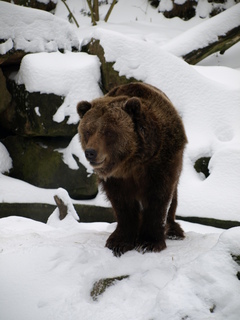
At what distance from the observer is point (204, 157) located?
698cm

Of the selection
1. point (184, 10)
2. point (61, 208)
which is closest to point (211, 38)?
point (184, 10)

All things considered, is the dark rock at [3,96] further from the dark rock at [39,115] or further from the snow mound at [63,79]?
the snow mound at [63,79]

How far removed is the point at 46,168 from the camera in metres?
7.91

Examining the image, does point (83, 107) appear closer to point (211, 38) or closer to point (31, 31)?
point (31, 31)

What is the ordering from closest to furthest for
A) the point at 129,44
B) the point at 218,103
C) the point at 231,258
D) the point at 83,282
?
1. the point at 231,258
2. the point at 83,282
3. the point at 218,103
4. the point at 129,44

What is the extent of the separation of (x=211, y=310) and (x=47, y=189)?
20.3ft

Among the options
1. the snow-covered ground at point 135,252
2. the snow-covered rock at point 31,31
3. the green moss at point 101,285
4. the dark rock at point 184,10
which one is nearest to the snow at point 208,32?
the snow-covered ground at point 135,252

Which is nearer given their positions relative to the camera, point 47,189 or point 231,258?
point 231,258

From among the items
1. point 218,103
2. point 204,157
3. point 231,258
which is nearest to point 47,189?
point 204,157

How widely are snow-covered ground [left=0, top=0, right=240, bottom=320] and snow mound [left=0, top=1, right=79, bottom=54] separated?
32cm

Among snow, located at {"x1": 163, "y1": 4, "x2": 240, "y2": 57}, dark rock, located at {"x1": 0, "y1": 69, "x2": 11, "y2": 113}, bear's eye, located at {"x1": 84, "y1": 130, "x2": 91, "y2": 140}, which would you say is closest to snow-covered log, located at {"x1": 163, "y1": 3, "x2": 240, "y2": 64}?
snow, located at {"x1": 163, "y1": 4, "x2": 240, "y2": 57}

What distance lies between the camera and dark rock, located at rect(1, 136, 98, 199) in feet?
25.0

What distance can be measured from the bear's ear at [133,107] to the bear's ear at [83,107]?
294 mm

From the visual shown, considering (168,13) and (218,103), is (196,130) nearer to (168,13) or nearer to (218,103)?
(218,103)
